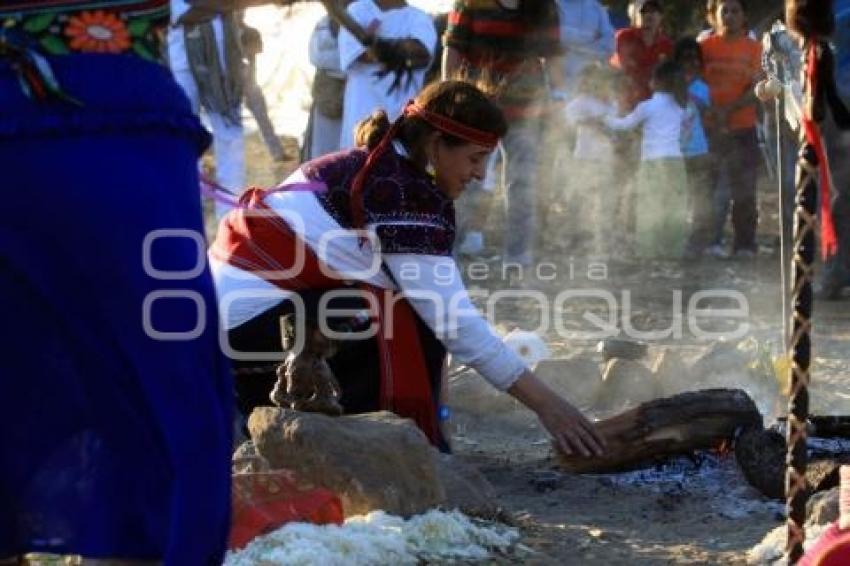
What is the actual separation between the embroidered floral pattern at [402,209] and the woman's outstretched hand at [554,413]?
448 millimetres

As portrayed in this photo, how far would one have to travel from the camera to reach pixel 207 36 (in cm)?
930

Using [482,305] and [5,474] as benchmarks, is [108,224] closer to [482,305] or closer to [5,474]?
[5,474]

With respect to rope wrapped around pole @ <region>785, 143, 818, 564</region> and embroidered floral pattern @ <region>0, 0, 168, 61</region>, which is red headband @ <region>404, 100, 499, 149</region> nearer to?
rope wrapped around pole @ <region>785, 143, 818, 564</region>

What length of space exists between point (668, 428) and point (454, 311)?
0.80m

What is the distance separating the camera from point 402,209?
4762mm

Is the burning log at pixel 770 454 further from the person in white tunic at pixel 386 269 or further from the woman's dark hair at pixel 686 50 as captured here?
the woman's dark hair at pixel 686 50

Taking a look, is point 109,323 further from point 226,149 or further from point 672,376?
point 226,149

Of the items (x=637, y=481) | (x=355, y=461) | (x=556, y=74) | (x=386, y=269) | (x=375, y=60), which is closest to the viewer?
(x=355, y=461)

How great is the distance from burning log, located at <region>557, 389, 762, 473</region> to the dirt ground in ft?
0.16

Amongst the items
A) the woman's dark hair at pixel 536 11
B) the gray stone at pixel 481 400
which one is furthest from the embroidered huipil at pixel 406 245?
the woman's dark hair at pixel 536 11

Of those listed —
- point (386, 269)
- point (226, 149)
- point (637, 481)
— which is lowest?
point (637, 481)

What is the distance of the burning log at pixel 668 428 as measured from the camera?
5039 millimetres

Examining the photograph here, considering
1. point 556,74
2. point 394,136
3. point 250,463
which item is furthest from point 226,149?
point 250,463

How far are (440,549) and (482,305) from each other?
196 inches
